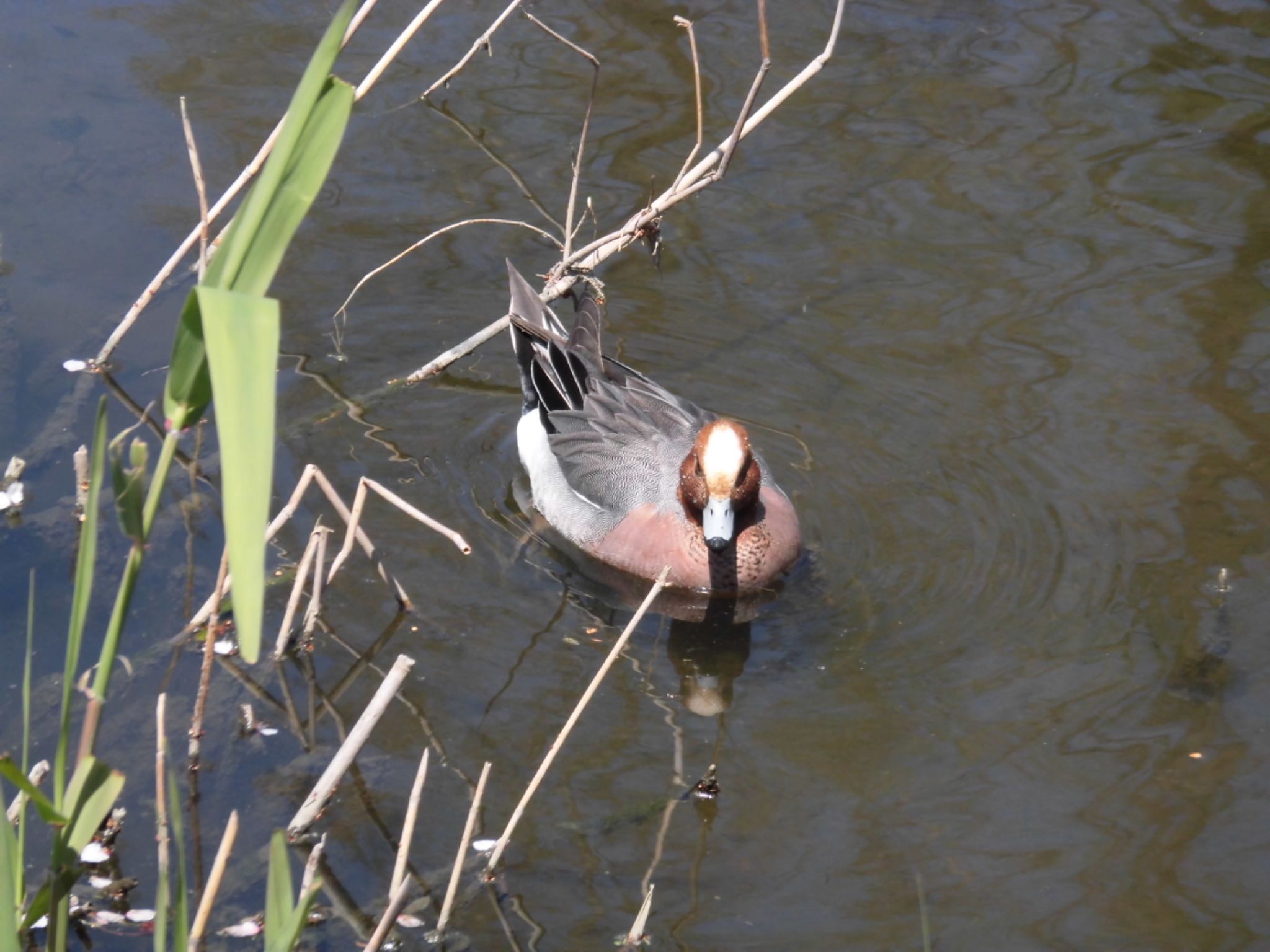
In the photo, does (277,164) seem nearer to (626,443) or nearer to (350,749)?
(350,749)

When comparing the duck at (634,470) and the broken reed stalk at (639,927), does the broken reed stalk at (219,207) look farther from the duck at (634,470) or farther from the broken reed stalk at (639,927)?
the broken reed stalk at (639,927)

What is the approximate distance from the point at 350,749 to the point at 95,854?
A: 76cm

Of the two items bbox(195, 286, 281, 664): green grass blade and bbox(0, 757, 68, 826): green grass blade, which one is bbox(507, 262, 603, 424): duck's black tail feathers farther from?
bbox(195, 286, 281, 664): green grass blade

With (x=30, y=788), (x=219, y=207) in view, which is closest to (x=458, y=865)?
(x=30, y=788)

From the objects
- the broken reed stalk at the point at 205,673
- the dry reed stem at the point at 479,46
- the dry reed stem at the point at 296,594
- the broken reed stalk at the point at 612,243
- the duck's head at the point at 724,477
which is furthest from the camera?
the dry reed stem at the point at 479,46

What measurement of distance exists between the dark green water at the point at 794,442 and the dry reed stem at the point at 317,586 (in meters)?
0.15

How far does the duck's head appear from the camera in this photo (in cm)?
536

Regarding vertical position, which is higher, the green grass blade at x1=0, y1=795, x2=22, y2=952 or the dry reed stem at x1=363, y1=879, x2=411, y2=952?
the green grass blade at x1=0, y1=795, x2=22, y2=952

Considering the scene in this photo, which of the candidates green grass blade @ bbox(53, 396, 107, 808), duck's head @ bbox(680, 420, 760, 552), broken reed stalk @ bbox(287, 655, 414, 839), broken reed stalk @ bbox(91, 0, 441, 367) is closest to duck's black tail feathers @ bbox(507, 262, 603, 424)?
duck's head @ bbox(680, 420, 760, 552)

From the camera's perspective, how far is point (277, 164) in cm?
197

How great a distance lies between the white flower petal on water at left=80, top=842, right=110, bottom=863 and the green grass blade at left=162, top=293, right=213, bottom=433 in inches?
76.9

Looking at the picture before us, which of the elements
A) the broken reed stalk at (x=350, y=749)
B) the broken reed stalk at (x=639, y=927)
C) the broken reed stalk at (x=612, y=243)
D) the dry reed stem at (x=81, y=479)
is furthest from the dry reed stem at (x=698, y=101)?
the broken reed stalk at (x=639, y=927)

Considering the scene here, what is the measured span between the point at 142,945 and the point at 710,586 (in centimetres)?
271

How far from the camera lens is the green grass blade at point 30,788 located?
2.17 meters
